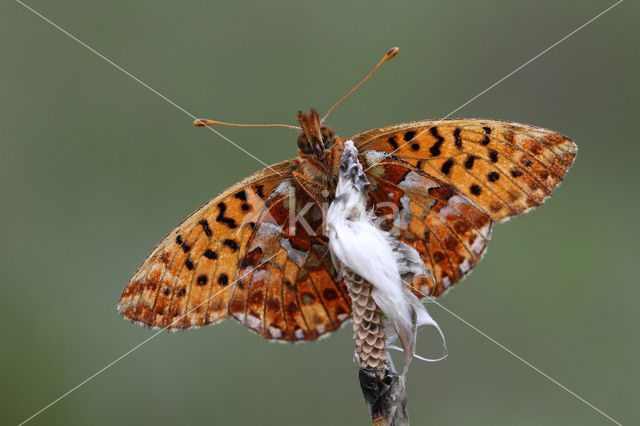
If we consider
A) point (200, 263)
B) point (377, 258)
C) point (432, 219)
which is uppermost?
point (200, 263)

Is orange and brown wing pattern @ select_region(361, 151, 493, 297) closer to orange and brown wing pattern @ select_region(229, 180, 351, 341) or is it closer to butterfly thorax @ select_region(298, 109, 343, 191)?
butterfly thorax @ select_region(298, 109, 343, 191)

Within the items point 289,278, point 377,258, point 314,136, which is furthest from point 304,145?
point 377,258

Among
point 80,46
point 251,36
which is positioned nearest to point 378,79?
point 251,36

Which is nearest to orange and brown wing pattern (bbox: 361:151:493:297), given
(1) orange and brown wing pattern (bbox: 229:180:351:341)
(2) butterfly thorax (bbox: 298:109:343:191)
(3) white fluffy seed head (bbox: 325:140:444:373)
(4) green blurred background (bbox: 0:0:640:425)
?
(2) butterfly thorax (bbox: 298:109:343:191)

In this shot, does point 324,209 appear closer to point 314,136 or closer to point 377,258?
point 314,136

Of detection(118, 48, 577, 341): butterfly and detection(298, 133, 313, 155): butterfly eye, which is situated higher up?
detection(298, 133, 313, 155): butterfly eye

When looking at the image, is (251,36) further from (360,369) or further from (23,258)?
(360,369)

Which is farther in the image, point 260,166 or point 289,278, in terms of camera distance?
point 260,166
